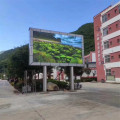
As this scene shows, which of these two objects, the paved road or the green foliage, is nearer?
the paved road

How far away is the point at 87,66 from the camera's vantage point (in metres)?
59.7

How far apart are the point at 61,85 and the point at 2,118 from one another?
16736mm

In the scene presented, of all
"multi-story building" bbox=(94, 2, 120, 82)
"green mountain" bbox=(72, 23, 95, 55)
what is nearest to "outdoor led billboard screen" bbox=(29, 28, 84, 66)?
"multi-story building" bbox=(94, 2, 120, 82)

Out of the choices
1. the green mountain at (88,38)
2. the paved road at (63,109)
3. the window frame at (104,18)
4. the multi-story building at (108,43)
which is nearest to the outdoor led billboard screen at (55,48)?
the paved road at (63,109)

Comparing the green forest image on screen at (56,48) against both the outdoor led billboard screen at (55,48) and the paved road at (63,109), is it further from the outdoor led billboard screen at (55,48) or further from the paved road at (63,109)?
the paved road at (63,109)

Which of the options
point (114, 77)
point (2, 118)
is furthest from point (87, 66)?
Answer: point (2, 118)

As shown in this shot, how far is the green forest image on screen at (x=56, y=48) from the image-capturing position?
2023 centimetres

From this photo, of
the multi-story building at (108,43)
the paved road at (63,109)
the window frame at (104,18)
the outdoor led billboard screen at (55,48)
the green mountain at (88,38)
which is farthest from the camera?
the green mountain at (88,38)

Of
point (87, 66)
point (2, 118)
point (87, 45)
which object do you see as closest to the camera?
point (2, 118)

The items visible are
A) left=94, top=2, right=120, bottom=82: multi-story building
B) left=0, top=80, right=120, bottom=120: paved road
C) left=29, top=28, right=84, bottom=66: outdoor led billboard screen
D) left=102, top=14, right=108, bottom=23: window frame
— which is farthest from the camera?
left=102, top=14, right=108, bottom=23: window frame

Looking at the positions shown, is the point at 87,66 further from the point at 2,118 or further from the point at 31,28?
the point at 2,118

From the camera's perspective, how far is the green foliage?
20.1 m

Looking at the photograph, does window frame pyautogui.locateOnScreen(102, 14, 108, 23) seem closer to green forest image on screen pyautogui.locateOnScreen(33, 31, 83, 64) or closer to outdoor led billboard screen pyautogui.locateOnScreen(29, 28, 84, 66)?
outdoor led billboard screen pyautogui.locateOnScreen(29, 28, 84, 66)

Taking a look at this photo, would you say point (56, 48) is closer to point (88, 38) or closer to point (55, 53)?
point (55, 53)
